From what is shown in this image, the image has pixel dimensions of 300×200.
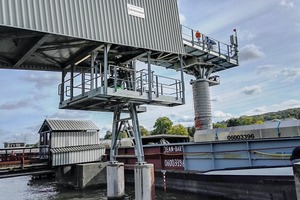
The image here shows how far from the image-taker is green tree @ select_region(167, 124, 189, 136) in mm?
63844

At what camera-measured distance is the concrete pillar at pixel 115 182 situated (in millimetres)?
14914

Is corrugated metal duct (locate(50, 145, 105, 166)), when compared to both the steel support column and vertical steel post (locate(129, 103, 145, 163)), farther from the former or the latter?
vertical steel post (locate(129, 103, 145, 163))

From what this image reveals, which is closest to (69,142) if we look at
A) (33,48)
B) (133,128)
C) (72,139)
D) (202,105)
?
(72,139)

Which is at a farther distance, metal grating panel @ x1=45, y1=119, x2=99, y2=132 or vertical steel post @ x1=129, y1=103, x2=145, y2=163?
metal grating panel @ x1=45, y1=119, x2=99, y2=132

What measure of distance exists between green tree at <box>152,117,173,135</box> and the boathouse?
48214mm

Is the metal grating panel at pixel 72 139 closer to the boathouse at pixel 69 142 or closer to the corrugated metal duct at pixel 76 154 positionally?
the boathouse at pixel 69 142

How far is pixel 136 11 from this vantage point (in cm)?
1391

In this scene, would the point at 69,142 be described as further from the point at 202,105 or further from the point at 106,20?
the point at 202,105

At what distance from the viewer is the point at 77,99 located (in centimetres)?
1381

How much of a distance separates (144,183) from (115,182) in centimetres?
Result: 269

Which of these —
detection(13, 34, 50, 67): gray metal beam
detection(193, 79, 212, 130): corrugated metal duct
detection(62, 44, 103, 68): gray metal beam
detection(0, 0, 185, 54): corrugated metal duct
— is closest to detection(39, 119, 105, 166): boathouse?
detection(62, 44, 103, 68): gray metal beam

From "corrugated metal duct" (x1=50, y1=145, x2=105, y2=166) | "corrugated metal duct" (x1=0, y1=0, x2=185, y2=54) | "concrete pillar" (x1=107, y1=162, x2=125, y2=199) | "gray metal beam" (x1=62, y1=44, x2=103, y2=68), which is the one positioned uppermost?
"corrugated metal duct" (x1=0, y1=0, x2=185, y2=54)

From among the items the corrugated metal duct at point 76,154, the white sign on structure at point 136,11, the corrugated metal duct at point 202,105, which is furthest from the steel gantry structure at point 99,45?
the corrugated metal duct at point 202,105

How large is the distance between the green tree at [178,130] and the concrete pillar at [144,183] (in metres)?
50.6
